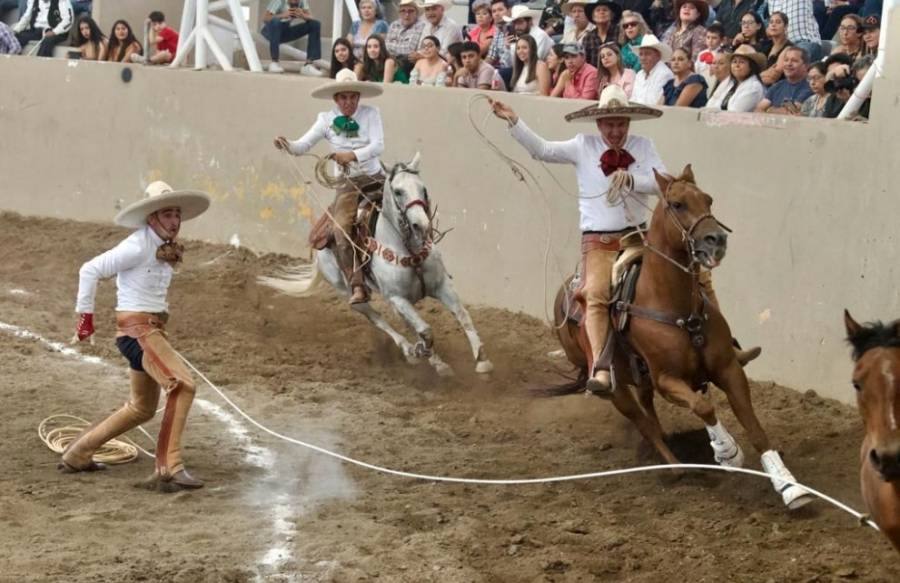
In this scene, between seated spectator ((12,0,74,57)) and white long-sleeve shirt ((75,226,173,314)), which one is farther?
seated spectator ((12,0,74,57))

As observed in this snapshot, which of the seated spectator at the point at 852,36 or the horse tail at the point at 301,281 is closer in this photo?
the seated spectator at the point at 852,36

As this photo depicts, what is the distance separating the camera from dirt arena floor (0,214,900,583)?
7141 millimetres

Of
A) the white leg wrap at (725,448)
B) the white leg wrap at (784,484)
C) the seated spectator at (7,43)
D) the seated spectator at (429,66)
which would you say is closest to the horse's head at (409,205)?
the seated spectator at (429,66)

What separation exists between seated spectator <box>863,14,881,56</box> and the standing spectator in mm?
5758

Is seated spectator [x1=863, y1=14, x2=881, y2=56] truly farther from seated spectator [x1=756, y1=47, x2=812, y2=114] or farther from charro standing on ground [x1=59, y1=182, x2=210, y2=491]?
charro standing on ground [x1=59, y1=182, x2=210, y2=491]

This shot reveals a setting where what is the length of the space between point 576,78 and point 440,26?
125 inches

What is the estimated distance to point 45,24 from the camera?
20.4 m

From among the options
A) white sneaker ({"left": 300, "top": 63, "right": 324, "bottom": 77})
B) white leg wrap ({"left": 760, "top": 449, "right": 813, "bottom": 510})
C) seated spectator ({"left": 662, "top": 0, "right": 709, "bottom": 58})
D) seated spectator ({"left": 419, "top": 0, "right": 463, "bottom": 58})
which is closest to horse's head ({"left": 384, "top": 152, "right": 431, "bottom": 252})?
seated spectator ({"left": 662, "top": 0, "right": 709, "bottom": 58})

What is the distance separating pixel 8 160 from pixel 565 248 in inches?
363

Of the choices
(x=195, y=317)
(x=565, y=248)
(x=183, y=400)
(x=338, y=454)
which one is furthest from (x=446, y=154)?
(x=183, y=400)

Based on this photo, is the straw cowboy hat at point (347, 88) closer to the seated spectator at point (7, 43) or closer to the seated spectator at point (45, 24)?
the seated spectator at point (45, 24)

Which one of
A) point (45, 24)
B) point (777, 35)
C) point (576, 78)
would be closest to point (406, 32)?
point (576, 78)

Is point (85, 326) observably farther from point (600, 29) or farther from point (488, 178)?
point (600, 29)

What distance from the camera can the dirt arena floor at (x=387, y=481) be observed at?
7.14m
